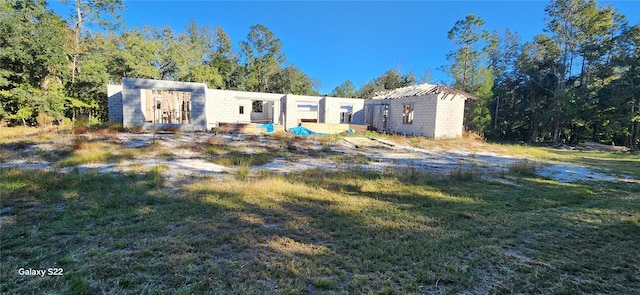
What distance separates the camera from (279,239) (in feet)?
9.36

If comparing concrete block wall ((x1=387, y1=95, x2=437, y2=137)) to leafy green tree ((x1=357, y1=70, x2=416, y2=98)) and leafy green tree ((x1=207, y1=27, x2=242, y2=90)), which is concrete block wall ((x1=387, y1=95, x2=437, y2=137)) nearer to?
leafy green tree ((x1=357, y1=70, x2=416, y2=98))

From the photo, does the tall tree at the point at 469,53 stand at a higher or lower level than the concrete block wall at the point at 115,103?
higher

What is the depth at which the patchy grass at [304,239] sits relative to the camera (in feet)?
6.87

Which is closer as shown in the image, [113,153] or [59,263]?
[59,263]

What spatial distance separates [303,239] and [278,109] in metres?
17.4

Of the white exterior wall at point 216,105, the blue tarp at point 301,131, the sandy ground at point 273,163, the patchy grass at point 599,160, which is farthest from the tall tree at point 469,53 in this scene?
the sandy ground at point 273,163

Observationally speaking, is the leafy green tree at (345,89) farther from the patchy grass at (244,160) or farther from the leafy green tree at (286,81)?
the patchy grass at (244,160)

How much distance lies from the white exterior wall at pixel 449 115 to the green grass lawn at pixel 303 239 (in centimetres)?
1096

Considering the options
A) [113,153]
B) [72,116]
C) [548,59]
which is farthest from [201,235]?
[548,59]

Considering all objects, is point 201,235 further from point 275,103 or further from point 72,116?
point 72,116

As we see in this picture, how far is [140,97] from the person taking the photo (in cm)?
1339

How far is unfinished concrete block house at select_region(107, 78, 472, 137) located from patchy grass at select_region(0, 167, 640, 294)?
9473 mm

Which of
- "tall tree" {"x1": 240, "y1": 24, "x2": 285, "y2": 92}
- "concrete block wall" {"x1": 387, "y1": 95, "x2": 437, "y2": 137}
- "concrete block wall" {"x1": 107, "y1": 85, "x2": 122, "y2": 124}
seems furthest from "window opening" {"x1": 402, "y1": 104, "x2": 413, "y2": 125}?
"tall tree" {"x1": 240, "y1": 24, "x2": 285, "y2": 92}

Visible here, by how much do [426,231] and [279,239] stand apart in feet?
5.55
